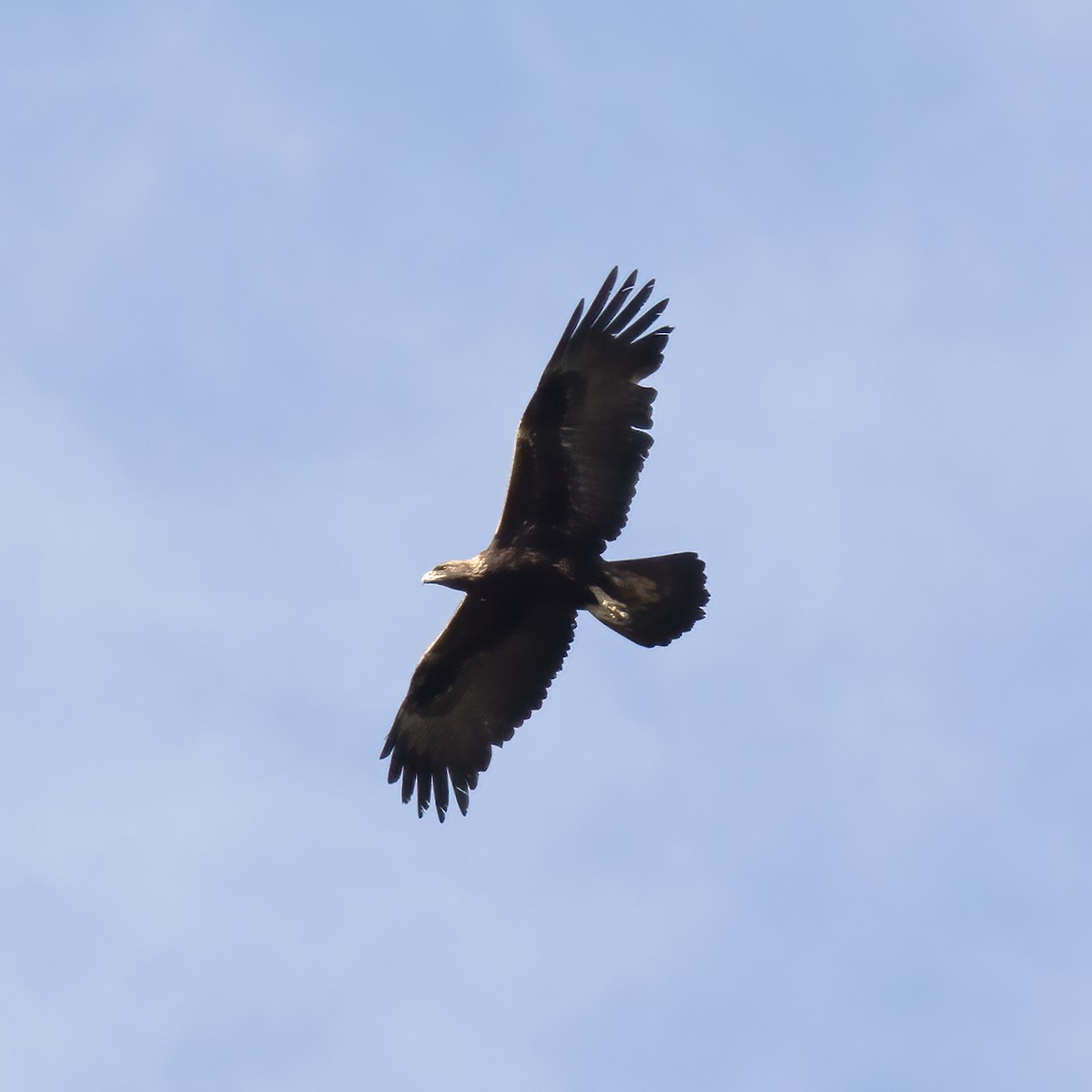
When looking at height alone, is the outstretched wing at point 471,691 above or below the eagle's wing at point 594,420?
below

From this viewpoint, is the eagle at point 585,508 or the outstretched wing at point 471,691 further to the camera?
the outstretched wing at point 471,691

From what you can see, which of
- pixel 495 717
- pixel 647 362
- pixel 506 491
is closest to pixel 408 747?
pixel 495 717

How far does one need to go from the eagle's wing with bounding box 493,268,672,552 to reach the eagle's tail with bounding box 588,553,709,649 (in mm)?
372

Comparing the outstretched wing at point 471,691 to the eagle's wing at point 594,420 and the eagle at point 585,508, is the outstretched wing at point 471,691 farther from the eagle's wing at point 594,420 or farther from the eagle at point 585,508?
the eagle's wing at point 594,420

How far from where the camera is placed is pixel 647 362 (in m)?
14.0

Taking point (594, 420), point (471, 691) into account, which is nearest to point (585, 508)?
point (594, 420)

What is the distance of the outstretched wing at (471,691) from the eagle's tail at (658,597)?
841 millimetres

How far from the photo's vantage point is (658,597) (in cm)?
1403

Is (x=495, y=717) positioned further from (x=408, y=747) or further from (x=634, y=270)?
(x=634, y=270)

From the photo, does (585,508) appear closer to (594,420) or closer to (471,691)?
(594,420)

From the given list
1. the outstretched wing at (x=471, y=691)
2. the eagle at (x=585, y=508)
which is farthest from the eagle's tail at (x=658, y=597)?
the outstretched wing at (x=471, y=691)

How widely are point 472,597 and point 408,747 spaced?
140 centimetres

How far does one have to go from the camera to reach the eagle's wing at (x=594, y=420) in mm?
14055

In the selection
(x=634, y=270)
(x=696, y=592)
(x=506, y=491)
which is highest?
(x=634, y=270)
